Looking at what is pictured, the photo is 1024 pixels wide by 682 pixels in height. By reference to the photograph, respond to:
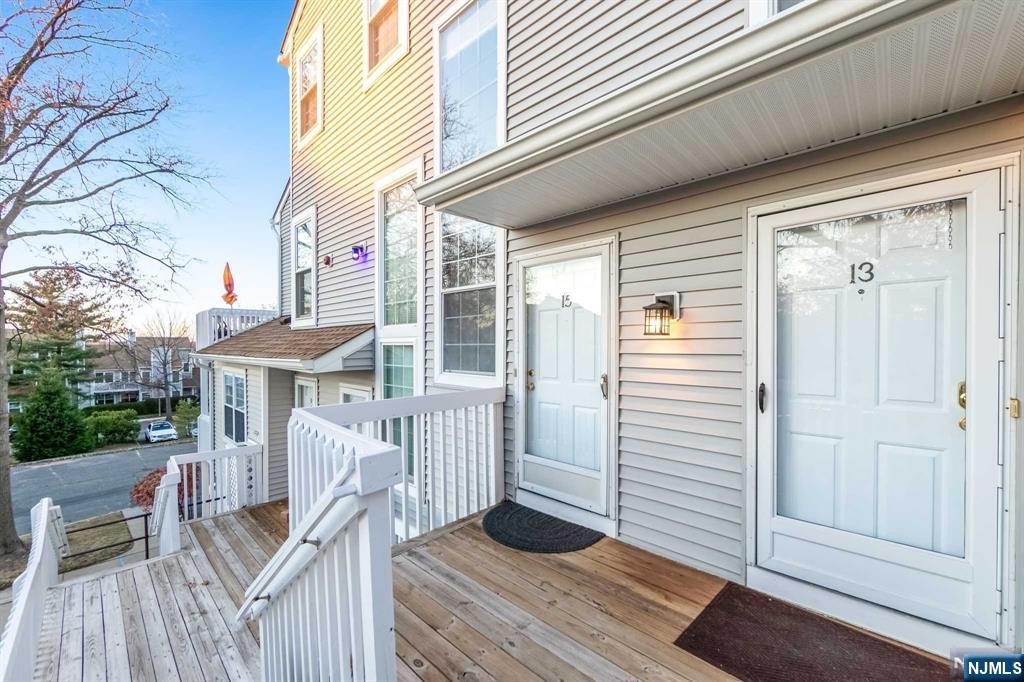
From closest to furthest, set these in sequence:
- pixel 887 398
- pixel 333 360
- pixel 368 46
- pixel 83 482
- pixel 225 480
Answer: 1. pixel 887 398
2. pixel 333 360
3. pixel 368 46
4. pixel 225 480
5. pixel 83 482

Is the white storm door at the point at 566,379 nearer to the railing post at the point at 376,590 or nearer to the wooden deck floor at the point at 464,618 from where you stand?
the wooden deck floor at the point at 464,618

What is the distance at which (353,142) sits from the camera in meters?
6.07

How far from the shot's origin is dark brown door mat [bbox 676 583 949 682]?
1814 mm

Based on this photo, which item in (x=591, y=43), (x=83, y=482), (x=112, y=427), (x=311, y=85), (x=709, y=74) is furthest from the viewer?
(x=112, y=427)

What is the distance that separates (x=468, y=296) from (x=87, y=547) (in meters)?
9.63

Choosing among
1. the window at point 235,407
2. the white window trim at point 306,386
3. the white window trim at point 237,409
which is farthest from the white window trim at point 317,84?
the window at point 235,407

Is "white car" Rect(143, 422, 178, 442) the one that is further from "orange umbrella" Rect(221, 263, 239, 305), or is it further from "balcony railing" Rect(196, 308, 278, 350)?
"orange umbrella" Rect(221, 263, 239, 305)

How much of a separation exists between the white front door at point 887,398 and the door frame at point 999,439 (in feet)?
0.10

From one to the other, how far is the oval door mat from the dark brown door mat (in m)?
0.99

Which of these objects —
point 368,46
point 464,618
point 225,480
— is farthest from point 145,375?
point 464,618

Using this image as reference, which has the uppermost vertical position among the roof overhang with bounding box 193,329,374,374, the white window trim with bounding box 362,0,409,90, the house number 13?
the white window trim with bounding box 362,0,409,90

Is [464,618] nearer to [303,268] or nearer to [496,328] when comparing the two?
[496,328]

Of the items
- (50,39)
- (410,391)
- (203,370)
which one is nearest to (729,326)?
(410,391)

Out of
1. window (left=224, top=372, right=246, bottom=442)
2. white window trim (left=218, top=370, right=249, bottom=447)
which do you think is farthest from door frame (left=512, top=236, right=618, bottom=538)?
window (left=224, top=372, right=246, bottom=442)
